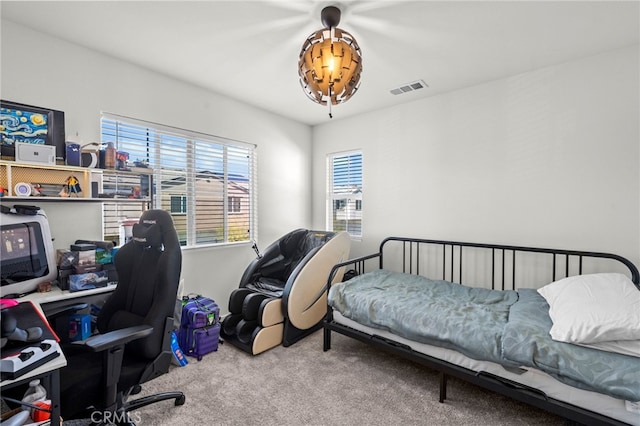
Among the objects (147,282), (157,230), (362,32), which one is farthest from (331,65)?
(147,282)

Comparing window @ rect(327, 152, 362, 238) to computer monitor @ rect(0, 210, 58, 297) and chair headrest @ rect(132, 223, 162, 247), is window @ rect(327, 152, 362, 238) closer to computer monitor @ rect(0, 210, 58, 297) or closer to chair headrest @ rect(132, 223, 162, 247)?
chair headrest @ rect(132, 223, 162, 247)

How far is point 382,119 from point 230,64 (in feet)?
6.03

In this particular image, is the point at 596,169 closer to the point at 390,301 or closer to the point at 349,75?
the point at 390,301

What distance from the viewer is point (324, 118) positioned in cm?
388

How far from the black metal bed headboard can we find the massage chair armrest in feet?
8.01

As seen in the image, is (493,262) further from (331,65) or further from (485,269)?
(331,65)

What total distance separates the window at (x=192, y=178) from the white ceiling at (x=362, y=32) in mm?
609

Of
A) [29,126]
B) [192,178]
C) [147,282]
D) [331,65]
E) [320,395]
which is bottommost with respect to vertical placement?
[320,395]

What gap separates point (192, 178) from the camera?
2.99 meters

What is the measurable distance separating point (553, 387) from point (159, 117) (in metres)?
3.47

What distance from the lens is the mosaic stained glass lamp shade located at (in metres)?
1.43

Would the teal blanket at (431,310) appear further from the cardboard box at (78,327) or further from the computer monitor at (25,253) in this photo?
the computer monitor at (25,253)

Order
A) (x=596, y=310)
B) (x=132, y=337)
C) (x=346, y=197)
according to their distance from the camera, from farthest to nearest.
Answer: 1. (x=346, y=197)
2. (x=596, y=310)
3. (x=132, y=337)

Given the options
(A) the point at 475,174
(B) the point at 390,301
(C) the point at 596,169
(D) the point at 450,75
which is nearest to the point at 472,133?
(A) the point at 475,174
